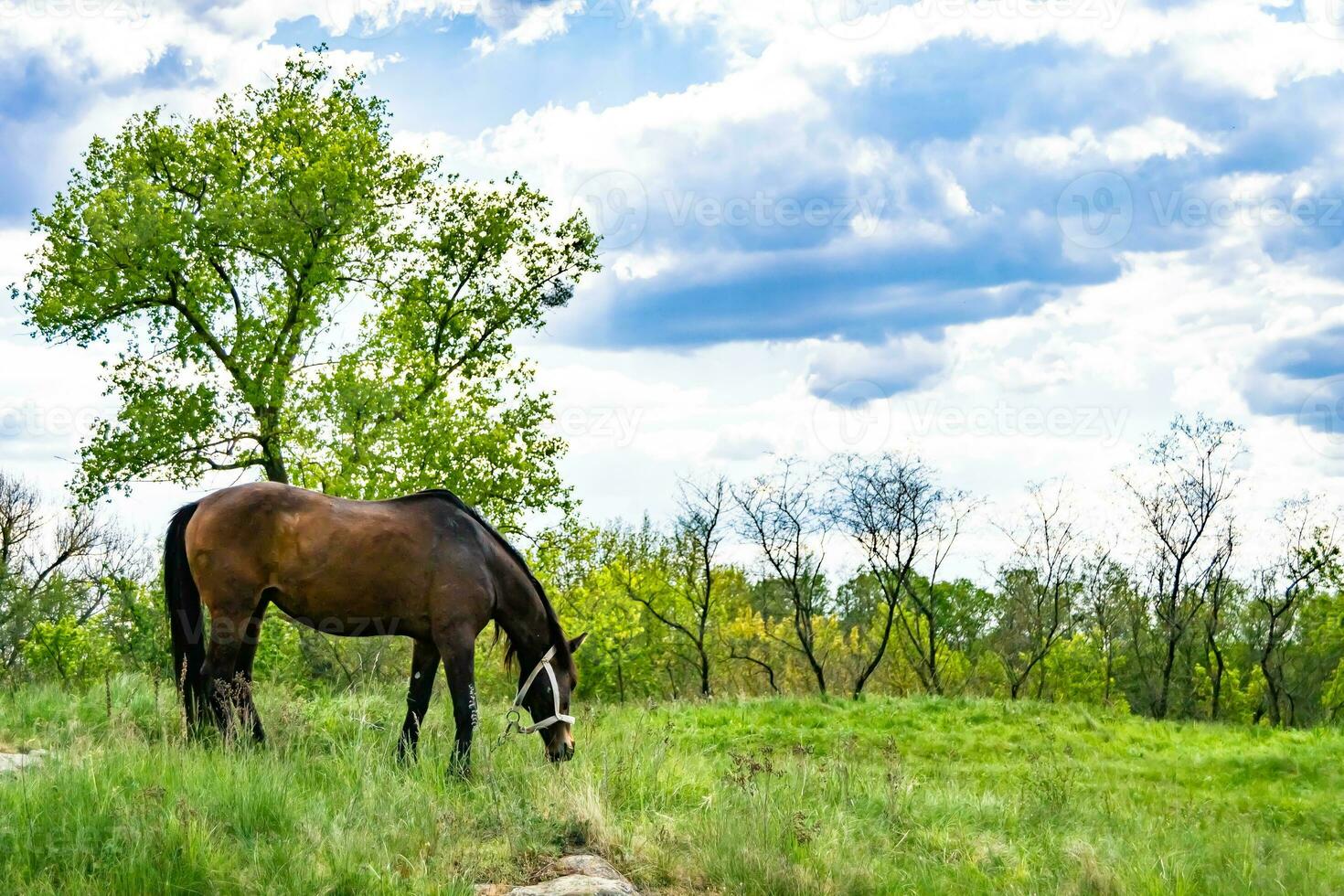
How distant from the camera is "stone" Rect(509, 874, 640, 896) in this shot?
18.1ft

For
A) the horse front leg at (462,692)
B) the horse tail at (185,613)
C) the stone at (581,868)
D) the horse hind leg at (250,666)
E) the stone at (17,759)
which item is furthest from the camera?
the horse tail at (185,613)

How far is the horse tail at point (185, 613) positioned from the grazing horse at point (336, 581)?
0.01m

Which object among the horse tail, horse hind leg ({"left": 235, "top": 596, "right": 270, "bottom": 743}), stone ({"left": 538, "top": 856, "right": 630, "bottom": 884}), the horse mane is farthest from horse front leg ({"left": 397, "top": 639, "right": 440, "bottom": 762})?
stone ({"left": 538, "top": 856, "right": 630, "bottom": 884})

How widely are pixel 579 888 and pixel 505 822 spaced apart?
93 cm

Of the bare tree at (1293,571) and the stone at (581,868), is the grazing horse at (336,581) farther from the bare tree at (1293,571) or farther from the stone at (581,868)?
the bare tree at (1293,571)

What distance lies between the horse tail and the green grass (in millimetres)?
294

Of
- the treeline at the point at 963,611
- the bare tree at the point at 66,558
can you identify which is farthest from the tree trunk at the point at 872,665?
the bare tree at the point at 66,558

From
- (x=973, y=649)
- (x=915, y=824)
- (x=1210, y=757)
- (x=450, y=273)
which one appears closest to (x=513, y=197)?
(x=450, y=273)

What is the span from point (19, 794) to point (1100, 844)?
6861 mm

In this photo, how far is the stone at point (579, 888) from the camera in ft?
18.1

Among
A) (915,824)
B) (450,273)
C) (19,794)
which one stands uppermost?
(450,273)

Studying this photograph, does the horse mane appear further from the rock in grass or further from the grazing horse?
the rock in grass

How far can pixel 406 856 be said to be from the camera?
19.1ft

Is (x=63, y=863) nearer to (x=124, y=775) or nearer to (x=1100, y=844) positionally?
(x=124, y=775)
